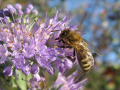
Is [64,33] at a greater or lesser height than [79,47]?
greater

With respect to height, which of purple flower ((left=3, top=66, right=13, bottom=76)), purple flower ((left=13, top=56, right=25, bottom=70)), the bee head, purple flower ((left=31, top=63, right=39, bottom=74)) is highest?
the bee head

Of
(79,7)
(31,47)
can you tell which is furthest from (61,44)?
(79,7)

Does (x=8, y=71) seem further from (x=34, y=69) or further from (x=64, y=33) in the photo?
(x=64, y=33)

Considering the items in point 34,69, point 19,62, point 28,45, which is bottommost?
point 34,69

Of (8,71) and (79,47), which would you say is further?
(79,47)

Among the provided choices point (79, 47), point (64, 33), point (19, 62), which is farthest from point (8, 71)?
point (79, 47)

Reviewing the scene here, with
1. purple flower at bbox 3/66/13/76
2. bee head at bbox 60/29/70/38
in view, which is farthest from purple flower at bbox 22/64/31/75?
bee head at bbox 60/29/70/38

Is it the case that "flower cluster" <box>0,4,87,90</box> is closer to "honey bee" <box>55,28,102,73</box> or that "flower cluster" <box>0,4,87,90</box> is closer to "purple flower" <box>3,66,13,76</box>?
"purple flower" <box>3,66,13,76</box>

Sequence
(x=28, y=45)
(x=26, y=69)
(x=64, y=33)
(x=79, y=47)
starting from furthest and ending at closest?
1. (x=79, y=47)
2. (x=64, y=33)
3. (x=28, y=45)
4. (x=26, y=69)

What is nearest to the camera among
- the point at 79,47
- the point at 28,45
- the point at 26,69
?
the point at 26,69
